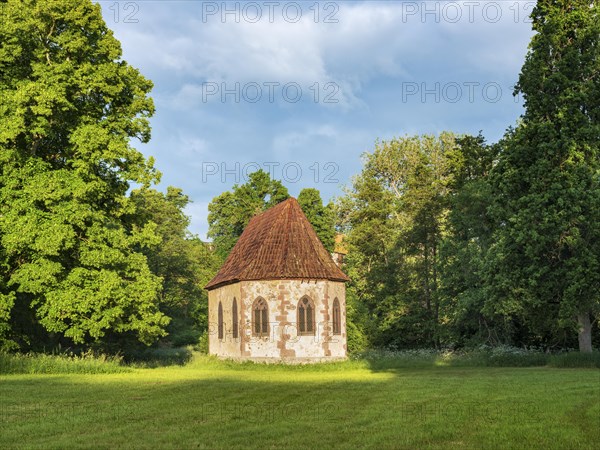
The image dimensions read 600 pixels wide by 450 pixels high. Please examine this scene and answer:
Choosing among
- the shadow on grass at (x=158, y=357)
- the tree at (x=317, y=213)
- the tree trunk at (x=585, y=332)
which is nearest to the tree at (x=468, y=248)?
the tree trunk at (x=585, y=332)

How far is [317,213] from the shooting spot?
174ft

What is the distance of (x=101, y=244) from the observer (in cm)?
2634

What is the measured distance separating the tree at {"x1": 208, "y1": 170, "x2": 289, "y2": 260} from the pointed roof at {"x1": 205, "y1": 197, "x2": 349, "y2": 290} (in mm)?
12866

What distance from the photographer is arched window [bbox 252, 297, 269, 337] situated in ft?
115

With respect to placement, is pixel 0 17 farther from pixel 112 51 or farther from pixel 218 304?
pixel 218 304

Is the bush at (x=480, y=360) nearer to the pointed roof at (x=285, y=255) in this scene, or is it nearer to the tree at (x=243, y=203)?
the pointed roof at (x=285, y=255)

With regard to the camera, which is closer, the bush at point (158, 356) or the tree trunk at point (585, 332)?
the tree trunk at point (585, 332)

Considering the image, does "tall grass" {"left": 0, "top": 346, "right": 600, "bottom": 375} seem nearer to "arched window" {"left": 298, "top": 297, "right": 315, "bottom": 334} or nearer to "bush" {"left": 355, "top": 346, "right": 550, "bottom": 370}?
"bush" {"left": 355, "top": 346, "right": 550, "bottom": 370}

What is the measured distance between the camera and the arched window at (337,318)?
36031mm

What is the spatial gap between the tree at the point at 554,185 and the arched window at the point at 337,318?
9328 millimetres

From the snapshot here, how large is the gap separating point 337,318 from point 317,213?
58.4 feet

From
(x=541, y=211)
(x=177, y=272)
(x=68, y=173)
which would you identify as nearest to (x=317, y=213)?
(x=177, y=272)


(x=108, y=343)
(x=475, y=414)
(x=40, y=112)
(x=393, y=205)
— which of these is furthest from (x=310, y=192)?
(x=475, y=414)

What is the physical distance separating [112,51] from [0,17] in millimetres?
4901
